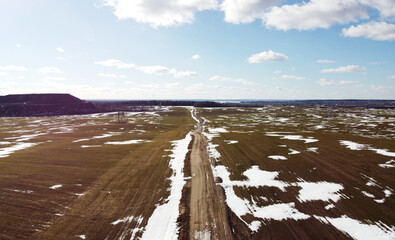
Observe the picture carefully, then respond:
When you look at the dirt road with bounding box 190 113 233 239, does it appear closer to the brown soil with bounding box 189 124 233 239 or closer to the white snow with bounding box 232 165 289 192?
the brown soil with bounding box 189 124 233 239

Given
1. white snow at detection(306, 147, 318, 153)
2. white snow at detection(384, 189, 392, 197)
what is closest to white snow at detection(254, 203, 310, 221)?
white snow at detection(384, 189, 392, 197)

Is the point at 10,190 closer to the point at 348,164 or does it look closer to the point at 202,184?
the point at 202,184

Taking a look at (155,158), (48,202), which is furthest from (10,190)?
(155,158)

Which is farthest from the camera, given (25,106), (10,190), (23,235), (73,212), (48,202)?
(25,106)

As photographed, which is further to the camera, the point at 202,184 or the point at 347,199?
the point at 202,184

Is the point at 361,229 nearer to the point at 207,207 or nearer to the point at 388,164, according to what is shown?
the point at 207,207

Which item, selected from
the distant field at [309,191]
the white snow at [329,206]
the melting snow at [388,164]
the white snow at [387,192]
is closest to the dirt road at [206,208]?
the distant field at [309,191]

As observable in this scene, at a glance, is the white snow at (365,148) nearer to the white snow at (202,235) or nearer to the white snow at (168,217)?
the white snow at (168,217)
